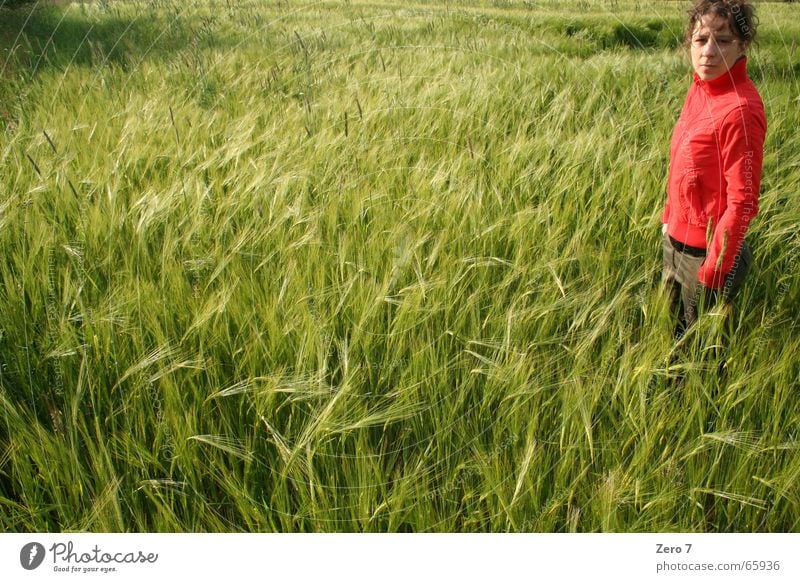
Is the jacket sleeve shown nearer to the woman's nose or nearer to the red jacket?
the red jacket

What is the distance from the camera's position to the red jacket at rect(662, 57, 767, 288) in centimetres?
97

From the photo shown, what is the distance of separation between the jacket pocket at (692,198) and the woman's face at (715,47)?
7.1 inches

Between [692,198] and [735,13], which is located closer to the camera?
[735,13]

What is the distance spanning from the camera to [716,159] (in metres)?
1.05

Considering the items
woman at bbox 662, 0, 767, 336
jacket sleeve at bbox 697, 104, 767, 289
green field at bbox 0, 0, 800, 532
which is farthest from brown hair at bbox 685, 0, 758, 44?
green field at bbox 0, 0, 800, 532

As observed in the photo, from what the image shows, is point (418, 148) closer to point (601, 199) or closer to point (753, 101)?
point (601, 199)

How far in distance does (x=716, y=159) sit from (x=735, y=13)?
244 mm

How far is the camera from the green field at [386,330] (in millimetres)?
860

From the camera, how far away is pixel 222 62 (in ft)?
6.88

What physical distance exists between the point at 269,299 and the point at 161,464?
0.34 metres

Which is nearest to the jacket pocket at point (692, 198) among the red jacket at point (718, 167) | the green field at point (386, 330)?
the red jacket at point (718, 167)

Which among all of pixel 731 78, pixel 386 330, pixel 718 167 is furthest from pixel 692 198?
pixel 386 330

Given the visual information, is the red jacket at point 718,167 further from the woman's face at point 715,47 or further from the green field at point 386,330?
the green field at point 386,330

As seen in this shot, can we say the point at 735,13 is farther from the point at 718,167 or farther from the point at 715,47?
the point at 718,167
